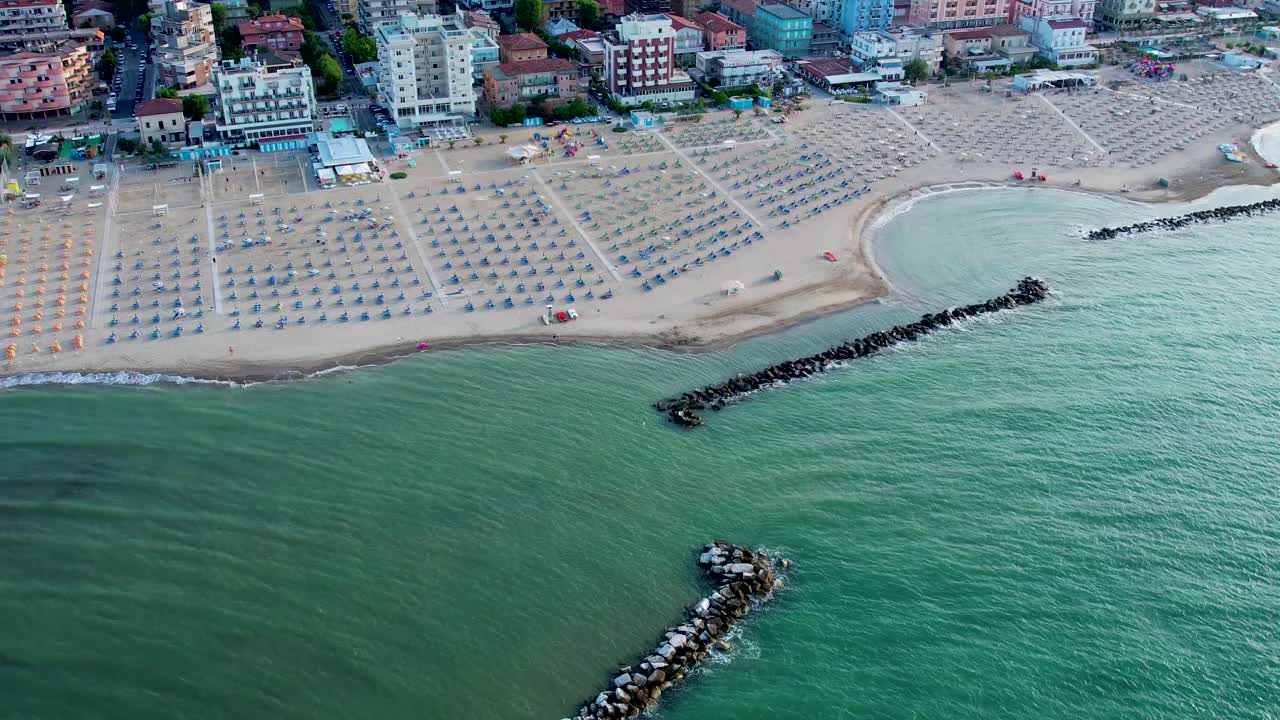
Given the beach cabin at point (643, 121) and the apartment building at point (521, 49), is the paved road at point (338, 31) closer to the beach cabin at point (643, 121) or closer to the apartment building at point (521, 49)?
the apartment building at point (521, 49)

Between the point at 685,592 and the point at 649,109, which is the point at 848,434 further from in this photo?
the point at 649,109

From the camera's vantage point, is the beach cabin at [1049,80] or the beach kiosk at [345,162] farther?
the beach cabin at [1049,80]

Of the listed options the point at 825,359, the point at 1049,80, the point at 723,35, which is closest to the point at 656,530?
the point at 825,359

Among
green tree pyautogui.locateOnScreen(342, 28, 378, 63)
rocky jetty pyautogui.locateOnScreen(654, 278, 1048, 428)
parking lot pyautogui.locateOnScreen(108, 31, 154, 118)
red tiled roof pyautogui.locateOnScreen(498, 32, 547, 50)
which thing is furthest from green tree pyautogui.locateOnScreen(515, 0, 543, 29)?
rocky jetty pyautogui.locateOnScreen(654, 278, 1048, 428)

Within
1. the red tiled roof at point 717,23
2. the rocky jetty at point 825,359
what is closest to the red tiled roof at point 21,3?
the red tiled roof at point 717,23

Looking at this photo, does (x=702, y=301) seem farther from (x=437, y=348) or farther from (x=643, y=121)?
(x=643, y=121)
